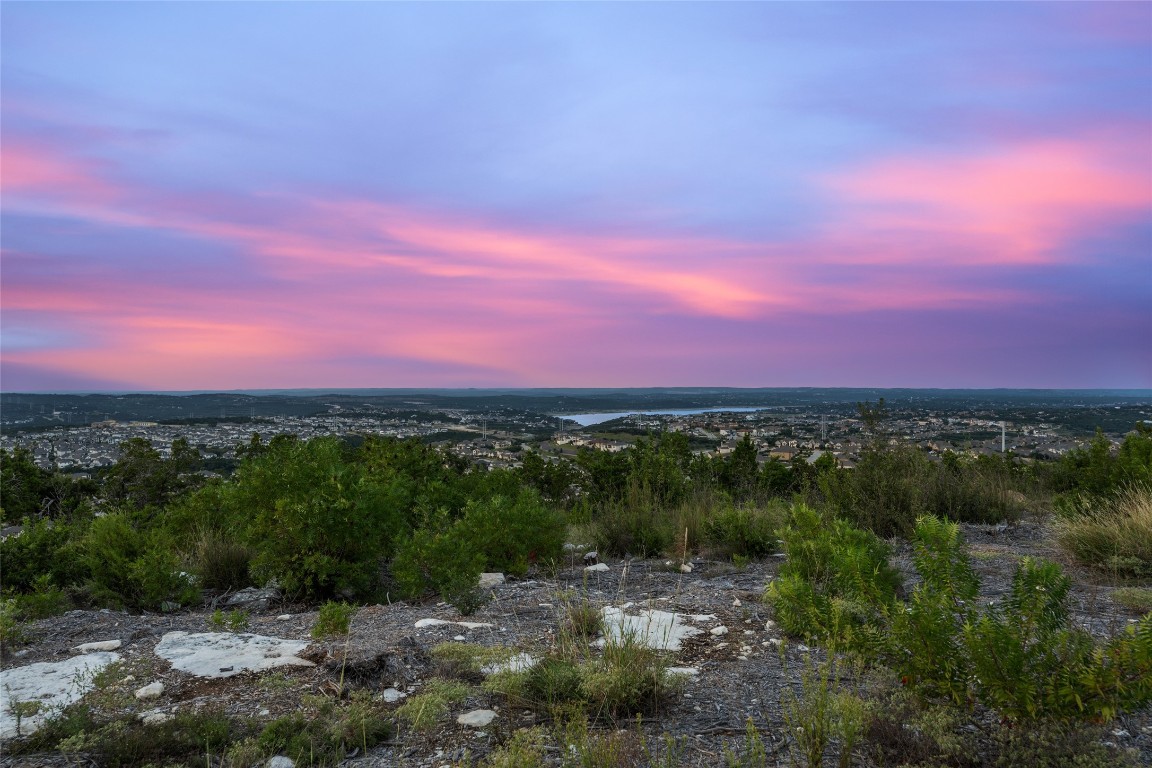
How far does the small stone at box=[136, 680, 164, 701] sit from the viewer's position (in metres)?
3.67

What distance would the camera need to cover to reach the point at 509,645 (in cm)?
424

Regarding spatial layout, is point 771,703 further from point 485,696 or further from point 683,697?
point 485,696

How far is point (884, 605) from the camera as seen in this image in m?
3.20

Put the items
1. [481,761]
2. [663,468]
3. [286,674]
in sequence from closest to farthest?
[481,761], [286,674], [663,468]

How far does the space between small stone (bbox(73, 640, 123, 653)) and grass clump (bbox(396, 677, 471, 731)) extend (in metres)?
2.35

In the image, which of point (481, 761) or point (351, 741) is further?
point (351, 741)

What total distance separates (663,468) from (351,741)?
7.98 meters

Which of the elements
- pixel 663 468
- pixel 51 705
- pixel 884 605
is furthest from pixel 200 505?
pixel 884 605

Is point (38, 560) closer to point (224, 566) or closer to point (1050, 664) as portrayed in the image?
point (224, 566)

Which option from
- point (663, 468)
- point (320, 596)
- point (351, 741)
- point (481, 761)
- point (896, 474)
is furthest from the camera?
point (663, 468)

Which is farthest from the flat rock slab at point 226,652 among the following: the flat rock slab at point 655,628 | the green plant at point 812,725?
the green plant at point 812,725

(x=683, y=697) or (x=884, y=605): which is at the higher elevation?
(x=884, y=605)

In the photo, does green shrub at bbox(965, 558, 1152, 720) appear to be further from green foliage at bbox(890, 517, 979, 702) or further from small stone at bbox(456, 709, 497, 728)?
small stone at bbox(456, 709, 497, 728)

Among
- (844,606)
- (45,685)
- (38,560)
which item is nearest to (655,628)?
(844,606)
